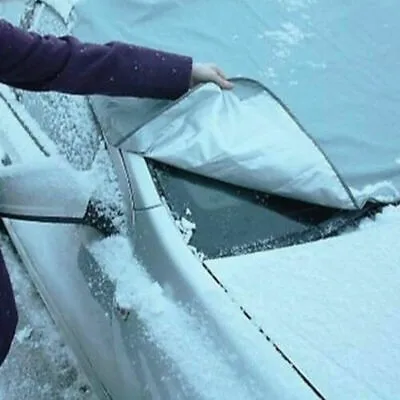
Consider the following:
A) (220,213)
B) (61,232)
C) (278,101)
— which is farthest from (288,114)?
(61,232)

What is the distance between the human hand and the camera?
2.22m

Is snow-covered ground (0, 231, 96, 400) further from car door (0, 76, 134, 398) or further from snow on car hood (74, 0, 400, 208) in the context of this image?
snow on car hood (74, 0, 400, 208)

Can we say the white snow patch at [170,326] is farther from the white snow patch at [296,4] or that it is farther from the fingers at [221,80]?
the white snow patch at [296,4]

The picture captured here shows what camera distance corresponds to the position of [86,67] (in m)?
2.08

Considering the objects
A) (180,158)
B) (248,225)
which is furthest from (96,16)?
(248,225)

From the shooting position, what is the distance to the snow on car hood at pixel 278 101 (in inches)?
83.1

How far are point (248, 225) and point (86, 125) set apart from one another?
600 mm

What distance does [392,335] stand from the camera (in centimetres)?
181

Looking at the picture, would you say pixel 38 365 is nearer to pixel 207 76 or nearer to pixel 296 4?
pixel 207 76

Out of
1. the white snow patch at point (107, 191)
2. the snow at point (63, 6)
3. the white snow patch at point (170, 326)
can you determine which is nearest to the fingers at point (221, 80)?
the white snow patch at point (107, 191)

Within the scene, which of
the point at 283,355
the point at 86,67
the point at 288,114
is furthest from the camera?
the point at 288,114

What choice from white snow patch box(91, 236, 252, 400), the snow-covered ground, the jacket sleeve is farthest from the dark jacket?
the snow-covered ground

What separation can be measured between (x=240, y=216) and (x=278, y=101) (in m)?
0.32

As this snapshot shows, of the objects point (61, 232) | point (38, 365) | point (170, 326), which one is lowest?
point (38, 365)
